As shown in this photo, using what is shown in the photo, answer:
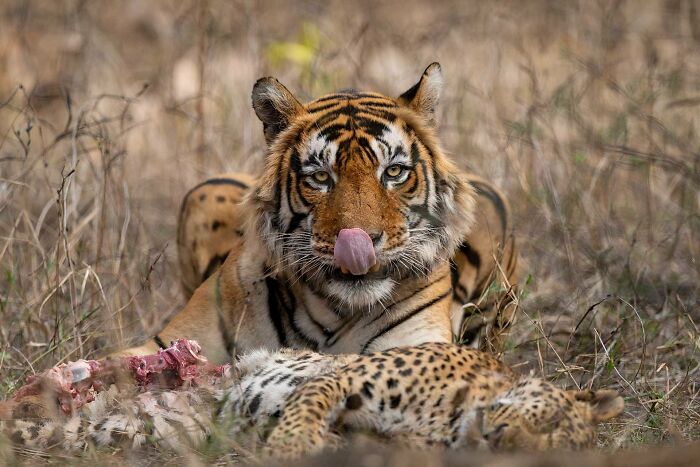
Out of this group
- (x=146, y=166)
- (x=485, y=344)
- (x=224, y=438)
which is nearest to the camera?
(x=224, y=438)

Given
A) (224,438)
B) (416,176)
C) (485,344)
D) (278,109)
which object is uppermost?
(278,109)

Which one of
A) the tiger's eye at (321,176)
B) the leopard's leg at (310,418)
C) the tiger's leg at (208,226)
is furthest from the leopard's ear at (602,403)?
the tiger's leg at (208,226)

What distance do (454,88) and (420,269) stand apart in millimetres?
4722

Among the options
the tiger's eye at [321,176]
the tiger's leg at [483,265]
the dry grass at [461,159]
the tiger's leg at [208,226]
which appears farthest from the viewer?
the tiger's leg at [208,226]

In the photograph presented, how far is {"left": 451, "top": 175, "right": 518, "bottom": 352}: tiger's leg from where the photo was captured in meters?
6.44

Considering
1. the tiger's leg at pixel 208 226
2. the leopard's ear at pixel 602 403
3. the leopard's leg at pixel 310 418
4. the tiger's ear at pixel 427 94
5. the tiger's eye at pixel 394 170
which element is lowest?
the leopard's ear at pixel 602 403

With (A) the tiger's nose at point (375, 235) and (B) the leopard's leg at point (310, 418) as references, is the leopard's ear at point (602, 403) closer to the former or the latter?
(B) the leopard's leg at point (310, 418)

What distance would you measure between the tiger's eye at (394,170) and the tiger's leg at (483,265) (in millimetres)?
1006

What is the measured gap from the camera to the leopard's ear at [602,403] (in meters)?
4.23

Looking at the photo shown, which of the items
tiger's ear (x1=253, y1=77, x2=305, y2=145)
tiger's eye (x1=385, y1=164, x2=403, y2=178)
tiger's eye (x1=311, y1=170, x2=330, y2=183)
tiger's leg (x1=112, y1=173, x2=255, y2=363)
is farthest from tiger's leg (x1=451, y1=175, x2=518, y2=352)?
tiger's leg (x1=112, y1=173, x2=255, y2=363)

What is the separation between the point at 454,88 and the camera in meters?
9.99

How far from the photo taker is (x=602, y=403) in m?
4.28

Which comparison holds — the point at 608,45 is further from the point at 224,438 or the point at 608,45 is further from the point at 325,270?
the point at 224,438

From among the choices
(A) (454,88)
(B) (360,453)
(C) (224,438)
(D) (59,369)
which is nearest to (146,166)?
(A) (454,88)
